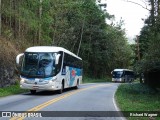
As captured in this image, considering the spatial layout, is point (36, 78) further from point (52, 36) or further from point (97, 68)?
point (97, 68)

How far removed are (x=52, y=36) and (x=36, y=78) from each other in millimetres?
26303

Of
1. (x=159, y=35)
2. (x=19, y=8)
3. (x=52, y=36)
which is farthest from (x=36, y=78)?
(x=52, y=36)

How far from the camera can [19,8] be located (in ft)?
114

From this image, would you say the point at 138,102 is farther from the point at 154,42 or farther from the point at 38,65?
the point at 154,42

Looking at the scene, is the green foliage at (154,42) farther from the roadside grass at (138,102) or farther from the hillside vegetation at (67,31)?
the hillside vegetation at (67,31)

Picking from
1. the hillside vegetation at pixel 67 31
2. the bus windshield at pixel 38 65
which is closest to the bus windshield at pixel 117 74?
the hillside vegetation at pixel 67 31

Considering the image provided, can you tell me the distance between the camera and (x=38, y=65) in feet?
79.4

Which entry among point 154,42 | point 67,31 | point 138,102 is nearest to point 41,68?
point 138,102

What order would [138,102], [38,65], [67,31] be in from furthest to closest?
1. [67,31]
2. [38,65]
3. [138,102]

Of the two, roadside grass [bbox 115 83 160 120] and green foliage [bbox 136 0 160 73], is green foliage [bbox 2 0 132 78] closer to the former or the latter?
green foliage [bbox 136 0 160 73]

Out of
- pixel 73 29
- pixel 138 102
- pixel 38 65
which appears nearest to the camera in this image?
pixel 138 102

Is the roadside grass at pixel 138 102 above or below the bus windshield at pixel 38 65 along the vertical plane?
below

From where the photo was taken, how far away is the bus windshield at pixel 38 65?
78.9 feet

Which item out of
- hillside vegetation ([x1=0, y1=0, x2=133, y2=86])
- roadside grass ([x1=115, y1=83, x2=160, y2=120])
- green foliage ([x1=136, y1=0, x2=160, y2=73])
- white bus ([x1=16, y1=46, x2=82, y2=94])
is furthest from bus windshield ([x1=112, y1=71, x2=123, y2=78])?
white bus ([x1=16, y1=46, x2=82, y2=94])
